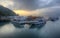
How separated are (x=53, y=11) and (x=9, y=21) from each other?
2.60 ft

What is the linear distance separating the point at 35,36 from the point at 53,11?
1.78ft

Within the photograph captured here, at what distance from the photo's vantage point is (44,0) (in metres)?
2.85

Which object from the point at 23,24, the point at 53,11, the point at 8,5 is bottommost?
the point at 23,24

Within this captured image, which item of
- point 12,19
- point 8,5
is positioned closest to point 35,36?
point 12,19

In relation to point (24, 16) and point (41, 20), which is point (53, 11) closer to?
point (41, 20)

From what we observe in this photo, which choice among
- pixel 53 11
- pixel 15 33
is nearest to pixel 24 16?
pixel 15 33

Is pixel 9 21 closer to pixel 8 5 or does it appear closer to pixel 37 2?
pixel 8 5

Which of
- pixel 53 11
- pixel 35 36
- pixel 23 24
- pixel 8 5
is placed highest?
pixel 8 5

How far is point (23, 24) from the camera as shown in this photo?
2.78m

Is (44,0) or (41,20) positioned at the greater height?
(44,0)

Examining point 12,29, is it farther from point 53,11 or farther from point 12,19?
point 53,11

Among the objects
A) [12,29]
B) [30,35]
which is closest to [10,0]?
[12,29]

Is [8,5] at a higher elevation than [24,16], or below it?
higher

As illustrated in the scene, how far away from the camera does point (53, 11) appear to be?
281 cm
